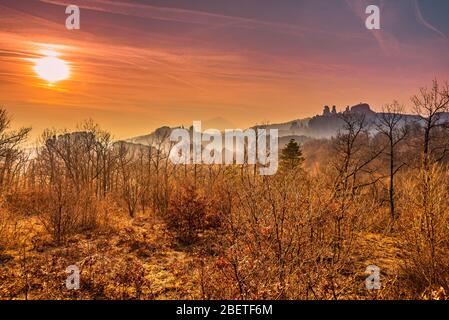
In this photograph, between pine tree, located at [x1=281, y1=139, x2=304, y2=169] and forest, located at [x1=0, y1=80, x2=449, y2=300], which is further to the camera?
pine tree, located at [x1=281, y1=139, x2=304, y2=169]

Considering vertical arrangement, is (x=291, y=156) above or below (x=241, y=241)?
above

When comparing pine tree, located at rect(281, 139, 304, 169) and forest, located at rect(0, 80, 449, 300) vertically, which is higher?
pine tree, located at rect(281, 139, 304, 169)

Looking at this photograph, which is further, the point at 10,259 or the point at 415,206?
the point at 10,259

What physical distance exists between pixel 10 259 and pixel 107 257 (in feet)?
9.71

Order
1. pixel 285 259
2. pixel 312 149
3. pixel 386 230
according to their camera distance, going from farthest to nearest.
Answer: pixel 312 149 → pixel 386 230 → pixel 285 259

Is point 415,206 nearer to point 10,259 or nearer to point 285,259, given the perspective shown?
point 285,259

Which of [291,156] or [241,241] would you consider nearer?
[241,241]

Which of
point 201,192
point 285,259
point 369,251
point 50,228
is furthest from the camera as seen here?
point 201,192

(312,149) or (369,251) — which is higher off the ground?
(312,149)

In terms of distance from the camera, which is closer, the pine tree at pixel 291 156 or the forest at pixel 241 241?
the forest at pixel 241 241

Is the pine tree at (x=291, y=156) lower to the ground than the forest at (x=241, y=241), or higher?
higher

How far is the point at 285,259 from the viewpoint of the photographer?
679 centimetres
